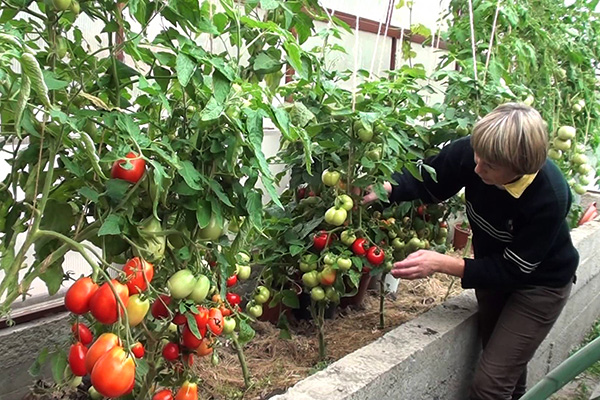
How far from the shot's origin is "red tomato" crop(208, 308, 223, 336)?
118cm

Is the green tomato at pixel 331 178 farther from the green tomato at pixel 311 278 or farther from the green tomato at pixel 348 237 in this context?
the green tomato at pixel 311 278

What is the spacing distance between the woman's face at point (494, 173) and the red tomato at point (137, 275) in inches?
40.6

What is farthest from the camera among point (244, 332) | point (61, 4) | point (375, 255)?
point (375, 255)

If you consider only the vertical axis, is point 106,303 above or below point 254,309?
above

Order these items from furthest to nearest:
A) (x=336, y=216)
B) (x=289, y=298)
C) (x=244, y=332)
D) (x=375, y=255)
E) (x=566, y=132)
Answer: (x=566, y=132) → (x=289, y=298) → (x=375, y=255) → (x=336, y=216) → (x=244, y=332)

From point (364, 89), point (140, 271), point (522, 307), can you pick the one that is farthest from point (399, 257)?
point (140, 271)

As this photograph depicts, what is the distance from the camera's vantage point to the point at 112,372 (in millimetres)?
901

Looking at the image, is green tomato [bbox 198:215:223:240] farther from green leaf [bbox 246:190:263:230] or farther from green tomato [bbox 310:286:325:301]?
green tomato [bbox 310:286:325:301]

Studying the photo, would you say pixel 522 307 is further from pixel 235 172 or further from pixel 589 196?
pixel 589 196

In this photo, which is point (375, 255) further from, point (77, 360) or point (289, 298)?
point (77, 360)

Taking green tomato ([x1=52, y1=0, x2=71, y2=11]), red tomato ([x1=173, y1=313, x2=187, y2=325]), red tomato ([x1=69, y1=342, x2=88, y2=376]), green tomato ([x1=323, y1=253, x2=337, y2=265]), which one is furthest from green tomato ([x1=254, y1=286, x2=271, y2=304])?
green tomato ([x1=52, y1=0, x2=71, y2=11])

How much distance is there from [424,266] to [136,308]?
1067 millimetres

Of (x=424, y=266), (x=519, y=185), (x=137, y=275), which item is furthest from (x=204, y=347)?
(x=519, y=185)

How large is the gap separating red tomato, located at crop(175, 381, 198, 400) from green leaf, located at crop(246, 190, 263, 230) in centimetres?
45
